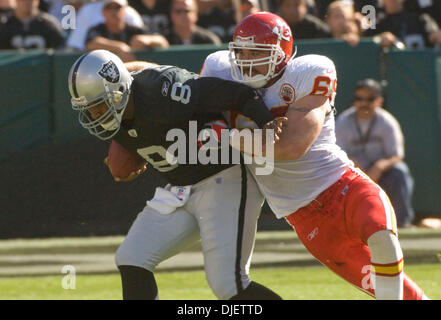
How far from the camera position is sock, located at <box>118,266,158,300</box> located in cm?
484

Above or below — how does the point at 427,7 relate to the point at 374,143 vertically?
above

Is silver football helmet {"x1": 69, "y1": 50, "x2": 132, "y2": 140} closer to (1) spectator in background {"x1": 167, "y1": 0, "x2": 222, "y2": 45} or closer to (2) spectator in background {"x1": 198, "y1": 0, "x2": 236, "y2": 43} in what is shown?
(1) spectator in background {"x1": 167, "y1": 0, "x2": 222, "y2": 45}

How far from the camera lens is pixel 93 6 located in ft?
32.5

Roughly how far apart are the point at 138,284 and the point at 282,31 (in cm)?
150

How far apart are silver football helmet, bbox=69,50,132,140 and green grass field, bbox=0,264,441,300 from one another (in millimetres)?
2042

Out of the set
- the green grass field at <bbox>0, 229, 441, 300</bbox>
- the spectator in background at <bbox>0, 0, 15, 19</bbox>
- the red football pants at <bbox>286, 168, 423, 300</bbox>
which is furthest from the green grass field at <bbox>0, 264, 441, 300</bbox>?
the spectator in background at <bbox>0, 0, 15, 19</bbox>

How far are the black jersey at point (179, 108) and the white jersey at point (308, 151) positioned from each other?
Result: 178mm

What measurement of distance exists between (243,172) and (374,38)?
5.29 m

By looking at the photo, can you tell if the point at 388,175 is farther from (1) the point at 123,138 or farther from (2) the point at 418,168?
(1) the point at 123,138

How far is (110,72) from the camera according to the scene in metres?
4.72

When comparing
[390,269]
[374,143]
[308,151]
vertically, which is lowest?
[374,143]

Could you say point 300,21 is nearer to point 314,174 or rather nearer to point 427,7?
point 427,7

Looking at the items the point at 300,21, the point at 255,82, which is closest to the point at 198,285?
the point at 255,82

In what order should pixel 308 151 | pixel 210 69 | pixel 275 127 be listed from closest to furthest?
pixel 275 127 → pixel 308 151 → pixel 210 69
